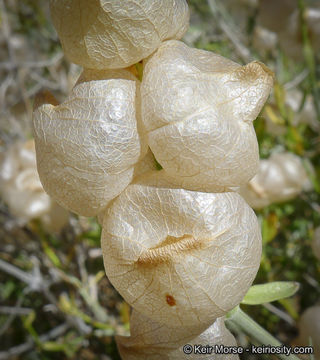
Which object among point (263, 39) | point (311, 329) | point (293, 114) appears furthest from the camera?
point (263, 39)

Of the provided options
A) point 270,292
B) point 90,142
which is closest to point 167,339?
point 270,292

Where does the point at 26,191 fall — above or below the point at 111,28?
below

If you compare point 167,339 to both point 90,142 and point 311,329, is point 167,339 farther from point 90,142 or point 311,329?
point 311,329

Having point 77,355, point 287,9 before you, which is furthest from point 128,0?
point 77,355

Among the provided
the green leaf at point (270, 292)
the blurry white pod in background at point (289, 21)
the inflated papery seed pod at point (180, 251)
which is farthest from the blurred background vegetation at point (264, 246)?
the inflated papery seed pod at point (180, 251)

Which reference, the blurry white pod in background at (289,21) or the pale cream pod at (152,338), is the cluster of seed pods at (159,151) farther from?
the blurry white pod in background at (289,21)

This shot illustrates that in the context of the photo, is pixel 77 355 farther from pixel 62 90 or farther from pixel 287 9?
pixel 287 9

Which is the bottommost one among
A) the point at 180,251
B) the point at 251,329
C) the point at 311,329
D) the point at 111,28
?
the point at 311,329
